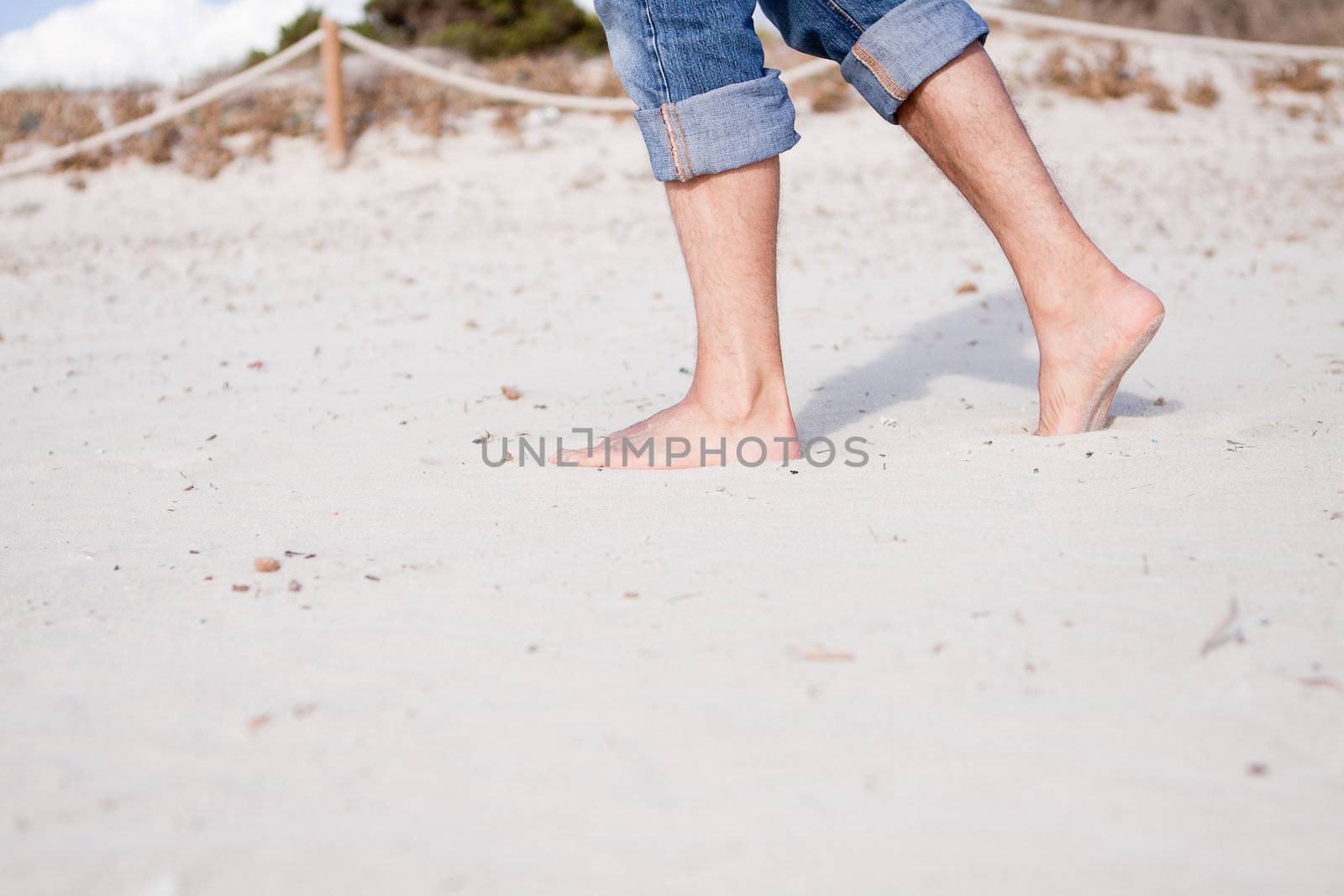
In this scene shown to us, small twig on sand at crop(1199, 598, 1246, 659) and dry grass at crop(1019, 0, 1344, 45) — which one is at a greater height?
dry grass at crop(1019, 0, 1344, 45)

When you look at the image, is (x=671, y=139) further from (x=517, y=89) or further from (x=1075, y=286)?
(x=517, y=89)

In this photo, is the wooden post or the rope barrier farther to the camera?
the wooden post

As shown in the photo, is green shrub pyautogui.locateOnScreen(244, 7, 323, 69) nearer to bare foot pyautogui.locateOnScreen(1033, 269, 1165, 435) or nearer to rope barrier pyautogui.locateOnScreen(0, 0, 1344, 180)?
rope barrier pyautogui.locateOnScreen(0, 0, 1344, 180)

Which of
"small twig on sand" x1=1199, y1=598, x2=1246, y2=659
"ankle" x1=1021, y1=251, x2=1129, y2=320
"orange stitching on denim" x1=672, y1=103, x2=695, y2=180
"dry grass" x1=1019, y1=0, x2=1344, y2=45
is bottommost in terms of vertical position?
"small twig on sand" x1=1199, y1=598, x2=1246, y2=659

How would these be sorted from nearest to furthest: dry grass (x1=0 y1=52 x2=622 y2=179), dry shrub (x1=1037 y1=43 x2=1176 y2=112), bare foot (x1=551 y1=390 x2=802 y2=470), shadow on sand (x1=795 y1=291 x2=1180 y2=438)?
bare foot (x1=551 y1=390 x2=802 y2=470) → shadow on sand (x1=795 y1=291 x2=1180 y2=438) → dry grass (x1=0 y1=52 x2=622 y2=179) → dry shrub (x1=1037 y1=43 x2=1176 y2=112)

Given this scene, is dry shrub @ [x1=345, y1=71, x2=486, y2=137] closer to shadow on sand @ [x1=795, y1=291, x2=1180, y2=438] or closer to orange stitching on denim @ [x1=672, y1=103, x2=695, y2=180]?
shadow on sand @ [x1=795, y1=291, x2=1180, y2=438]

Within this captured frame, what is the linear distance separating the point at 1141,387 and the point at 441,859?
1683 millimetres

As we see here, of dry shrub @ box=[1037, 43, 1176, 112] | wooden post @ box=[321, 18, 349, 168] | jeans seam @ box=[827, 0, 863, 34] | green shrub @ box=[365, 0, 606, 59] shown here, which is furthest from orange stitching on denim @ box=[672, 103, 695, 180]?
green shrub @ box=[365, 0, 606, 59]

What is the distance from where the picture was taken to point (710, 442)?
1609 mm

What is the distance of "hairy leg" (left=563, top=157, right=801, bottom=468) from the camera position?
1543 millimetres

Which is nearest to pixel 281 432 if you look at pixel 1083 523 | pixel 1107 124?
pixel 1083 523

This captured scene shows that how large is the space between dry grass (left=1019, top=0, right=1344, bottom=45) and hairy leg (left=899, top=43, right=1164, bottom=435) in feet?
32.4

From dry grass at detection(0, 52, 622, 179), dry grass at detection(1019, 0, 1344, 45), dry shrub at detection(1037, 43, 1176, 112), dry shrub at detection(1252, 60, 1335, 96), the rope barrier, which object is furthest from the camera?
dry grass at detection(1019, 0, 1344, 45)

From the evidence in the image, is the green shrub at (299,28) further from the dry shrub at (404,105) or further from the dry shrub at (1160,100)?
the dry shrub at (1160,100)
